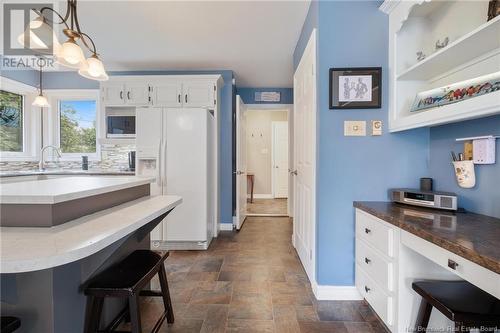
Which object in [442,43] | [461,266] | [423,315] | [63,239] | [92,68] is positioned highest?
[442,43]

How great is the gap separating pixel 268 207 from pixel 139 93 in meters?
3.63

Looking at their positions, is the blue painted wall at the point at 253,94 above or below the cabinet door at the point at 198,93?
above

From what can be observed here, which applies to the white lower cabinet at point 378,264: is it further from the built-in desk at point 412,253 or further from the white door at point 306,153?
the white door at point 306,153

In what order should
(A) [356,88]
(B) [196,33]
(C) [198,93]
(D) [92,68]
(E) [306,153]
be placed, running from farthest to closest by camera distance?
(C) [198,93] < (B) [196,33] < (E) [306,153] < (A) [356,88] < (D) [92,68]

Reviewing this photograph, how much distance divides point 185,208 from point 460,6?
10.1 ft

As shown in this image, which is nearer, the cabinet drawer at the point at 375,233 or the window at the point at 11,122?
the cabinet drawer at the point at 375,233

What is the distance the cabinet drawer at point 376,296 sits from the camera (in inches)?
58.1

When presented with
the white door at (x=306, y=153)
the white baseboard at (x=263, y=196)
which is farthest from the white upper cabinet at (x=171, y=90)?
the white baseboard at (x=263, y=196)

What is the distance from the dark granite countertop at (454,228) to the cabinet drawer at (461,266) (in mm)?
34

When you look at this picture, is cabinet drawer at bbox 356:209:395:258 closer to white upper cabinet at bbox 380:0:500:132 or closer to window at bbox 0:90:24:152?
white upper cabinet at bbox 380:0:500:132

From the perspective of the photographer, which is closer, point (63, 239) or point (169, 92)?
point (63, 239)

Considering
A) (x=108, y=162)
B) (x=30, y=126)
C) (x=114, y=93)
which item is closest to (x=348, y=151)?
(x=114, y=93)

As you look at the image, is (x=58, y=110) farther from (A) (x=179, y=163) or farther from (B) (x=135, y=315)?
(B) (x=135, y=315)

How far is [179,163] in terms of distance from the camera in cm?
308
